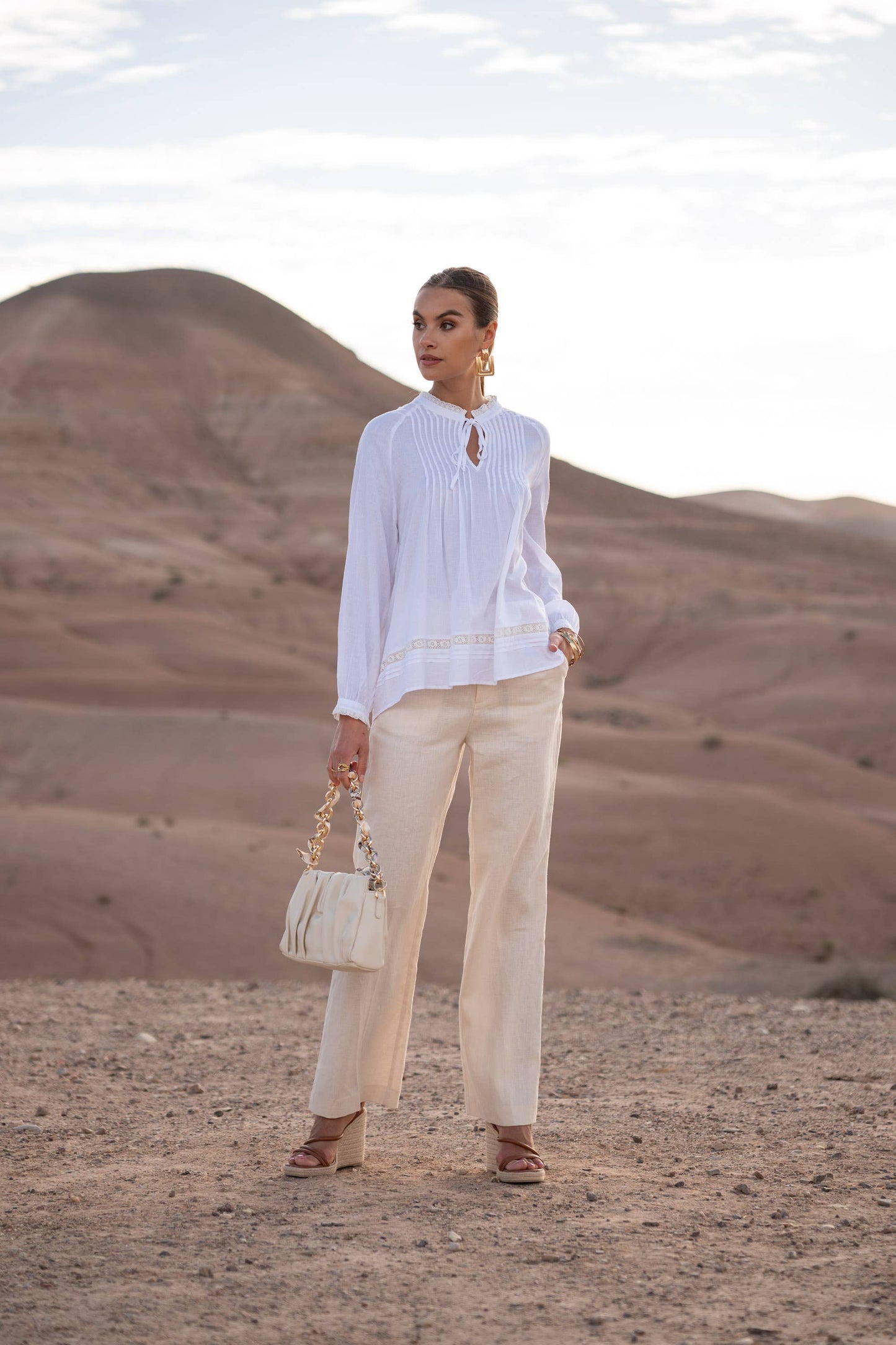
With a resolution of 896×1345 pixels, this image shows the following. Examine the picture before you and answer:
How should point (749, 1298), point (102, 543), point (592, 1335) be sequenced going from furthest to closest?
point (102, 543), point (749, 1298), point (592, 1335)

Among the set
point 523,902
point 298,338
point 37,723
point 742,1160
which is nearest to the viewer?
point 523,902

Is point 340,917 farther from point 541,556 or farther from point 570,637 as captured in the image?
point 541,556

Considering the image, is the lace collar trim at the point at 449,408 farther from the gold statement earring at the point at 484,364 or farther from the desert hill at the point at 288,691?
the desert hill at the point at 288,691

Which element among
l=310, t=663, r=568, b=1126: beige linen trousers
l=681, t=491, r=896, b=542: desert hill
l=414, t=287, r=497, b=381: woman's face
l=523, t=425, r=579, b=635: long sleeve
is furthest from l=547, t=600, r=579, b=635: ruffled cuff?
l=681, t=491, r=896, b=542: desert hill

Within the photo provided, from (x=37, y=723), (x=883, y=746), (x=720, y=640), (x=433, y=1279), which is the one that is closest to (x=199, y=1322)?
(x=433, y=1279)

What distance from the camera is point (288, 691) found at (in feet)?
110

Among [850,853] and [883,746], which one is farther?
[883,746]

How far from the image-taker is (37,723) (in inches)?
1054

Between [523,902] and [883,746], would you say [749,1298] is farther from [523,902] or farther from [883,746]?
[883,746]

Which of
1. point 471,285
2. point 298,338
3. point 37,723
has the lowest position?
point 37,723

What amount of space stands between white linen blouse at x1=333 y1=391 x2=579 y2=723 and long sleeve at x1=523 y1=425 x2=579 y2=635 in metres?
0.13

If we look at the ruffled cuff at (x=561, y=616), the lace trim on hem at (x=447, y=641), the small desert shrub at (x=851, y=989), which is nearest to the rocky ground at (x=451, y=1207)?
the lace trim on hem at (x=447, y=641)

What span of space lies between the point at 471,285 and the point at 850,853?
20.4 metres

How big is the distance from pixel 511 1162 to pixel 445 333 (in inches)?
92.8
